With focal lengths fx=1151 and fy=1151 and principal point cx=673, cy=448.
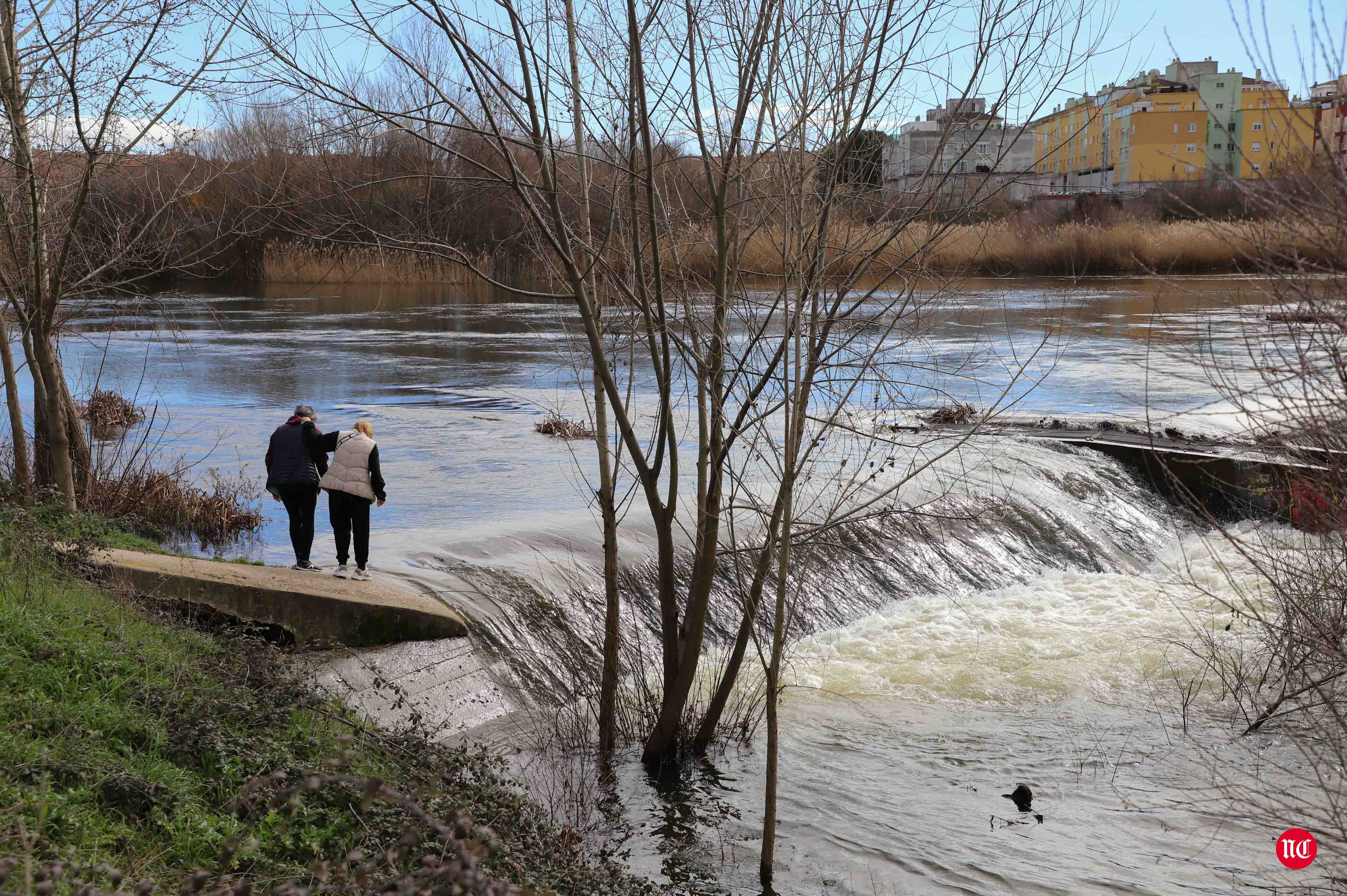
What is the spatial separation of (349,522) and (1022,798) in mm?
5210

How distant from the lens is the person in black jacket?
8797 millimetres

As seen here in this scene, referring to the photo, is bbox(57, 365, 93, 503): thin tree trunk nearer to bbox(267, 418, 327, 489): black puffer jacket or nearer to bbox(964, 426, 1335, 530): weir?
bbox(267, 418, 327, 489): black puffer jacket

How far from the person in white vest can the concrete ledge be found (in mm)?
640

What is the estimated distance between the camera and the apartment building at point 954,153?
6.14 metres

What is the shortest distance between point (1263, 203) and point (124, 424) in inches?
617

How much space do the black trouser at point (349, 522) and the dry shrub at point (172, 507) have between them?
9.02 ft

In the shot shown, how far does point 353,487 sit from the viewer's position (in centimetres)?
853

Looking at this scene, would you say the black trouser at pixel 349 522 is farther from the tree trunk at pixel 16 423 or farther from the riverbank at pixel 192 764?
the tree trunk at pixel 16 423

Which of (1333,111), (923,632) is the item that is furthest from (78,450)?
(1333,111)

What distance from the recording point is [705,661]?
891cm

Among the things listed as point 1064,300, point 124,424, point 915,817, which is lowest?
point 915,817

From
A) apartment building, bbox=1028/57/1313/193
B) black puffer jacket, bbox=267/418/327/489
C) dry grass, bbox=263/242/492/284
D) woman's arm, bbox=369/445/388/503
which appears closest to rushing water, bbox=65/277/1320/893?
apartment building, bbox=1028/57/1313/193

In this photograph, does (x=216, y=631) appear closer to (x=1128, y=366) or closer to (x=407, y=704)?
(x=407, y=704)

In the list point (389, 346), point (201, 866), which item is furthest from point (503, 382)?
point (201, 866)
